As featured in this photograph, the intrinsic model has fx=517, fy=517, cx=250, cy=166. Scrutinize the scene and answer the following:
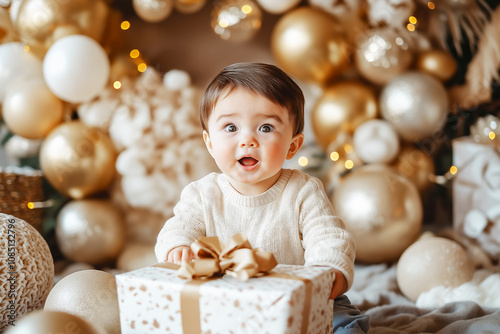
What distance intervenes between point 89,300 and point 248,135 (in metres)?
0.48

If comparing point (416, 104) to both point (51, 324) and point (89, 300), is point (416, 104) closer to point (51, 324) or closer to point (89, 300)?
point (89, 300)

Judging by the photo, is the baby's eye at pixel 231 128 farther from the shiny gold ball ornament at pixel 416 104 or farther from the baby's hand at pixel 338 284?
the shiny gold ball ornament at pixel 416 104

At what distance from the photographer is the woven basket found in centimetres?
185

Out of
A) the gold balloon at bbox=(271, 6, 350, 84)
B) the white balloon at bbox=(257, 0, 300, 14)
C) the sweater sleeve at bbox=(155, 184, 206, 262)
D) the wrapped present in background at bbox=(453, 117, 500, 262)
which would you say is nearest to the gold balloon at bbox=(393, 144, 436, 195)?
the wrapped present in background at bbox=(453, 117, 500, 262)

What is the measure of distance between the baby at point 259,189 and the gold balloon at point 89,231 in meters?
0.92

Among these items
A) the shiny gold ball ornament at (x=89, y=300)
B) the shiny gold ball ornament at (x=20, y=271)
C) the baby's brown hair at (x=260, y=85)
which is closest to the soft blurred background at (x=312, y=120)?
the shiny gold ball ornament at (x=20, y=271)

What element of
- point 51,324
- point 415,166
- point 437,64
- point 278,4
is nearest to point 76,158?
point 278,4

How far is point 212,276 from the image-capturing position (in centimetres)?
89

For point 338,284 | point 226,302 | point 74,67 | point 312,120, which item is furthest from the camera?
point 312,120

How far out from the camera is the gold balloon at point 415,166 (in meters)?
2.23

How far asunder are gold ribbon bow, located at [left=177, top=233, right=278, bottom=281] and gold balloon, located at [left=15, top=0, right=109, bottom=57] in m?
1.37

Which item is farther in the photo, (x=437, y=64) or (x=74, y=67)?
(x=437, y=64)

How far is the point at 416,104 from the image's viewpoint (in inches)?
82.0

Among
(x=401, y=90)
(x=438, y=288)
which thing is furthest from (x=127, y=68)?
(x=438, y=288)
